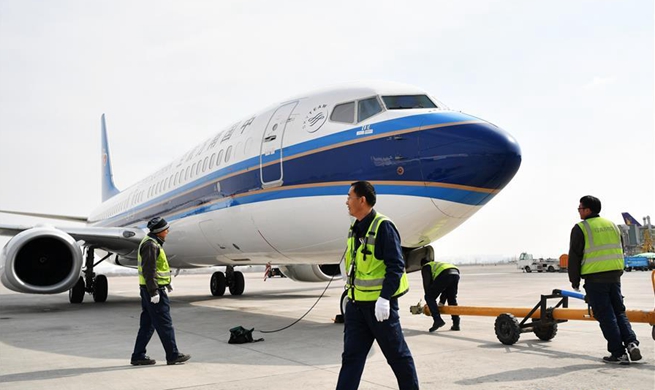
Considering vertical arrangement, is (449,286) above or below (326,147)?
below

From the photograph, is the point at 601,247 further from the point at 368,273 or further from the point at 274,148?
the point at 274,148

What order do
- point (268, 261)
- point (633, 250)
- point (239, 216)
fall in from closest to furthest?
point (239, 216) < point (268, 261) < point (633, 250)

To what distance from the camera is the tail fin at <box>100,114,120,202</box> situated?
90.0 ft

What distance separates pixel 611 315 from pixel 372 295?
3.11 metres

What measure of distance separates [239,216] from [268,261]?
113 cm

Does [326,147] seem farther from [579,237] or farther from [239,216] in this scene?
[579,237]

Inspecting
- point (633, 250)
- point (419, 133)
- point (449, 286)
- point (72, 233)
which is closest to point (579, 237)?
point (419, 133)

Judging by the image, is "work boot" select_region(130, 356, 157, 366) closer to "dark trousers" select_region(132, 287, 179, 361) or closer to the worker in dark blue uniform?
"dark trousers" select_region(132, 287, 179, 361)

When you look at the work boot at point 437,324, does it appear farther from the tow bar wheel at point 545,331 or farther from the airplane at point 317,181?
the tow bar wheel at point 545,331

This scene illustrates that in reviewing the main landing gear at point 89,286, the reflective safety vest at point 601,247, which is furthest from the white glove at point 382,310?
the main landing gear at point 89,286

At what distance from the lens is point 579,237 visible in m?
5.99

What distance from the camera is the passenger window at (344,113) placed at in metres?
8.00

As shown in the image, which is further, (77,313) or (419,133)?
(77,313)

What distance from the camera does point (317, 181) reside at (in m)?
7.96
